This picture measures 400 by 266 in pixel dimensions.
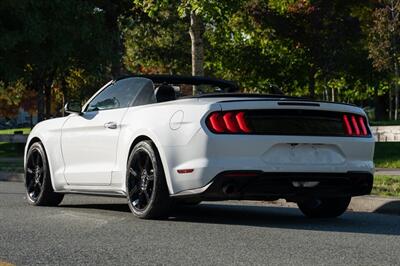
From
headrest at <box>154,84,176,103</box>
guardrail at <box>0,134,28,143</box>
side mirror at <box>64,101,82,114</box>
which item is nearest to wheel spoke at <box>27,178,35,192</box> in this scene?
side mirror at <box>64,101,82,114</box>

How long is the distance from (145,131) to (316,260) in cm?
285

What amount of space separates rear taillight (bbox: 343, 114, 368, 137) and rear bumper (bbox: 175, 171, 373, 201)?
420 millimetres

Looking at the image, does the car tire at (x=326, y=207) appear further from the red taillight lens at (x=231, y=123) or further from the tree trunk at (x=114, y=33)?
the tree trunk at (x=114, y=33)

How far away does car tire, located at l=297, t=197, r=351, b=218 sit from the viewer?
864 cm

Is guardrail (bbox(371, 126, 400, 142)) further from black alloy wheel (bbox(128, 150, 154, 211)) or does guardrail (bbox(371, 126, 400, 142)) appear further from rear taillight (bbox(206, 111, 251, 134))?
rear taillight (bbox(206, 111, 251, 134))

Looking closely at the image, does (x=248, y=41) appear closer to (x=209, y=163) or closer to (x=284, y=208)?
(x=284, y=208)

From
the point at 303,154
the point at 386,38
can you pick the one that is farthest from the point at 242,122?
the point at 386,38

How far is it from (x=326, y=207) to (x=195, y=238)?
2.51 meters

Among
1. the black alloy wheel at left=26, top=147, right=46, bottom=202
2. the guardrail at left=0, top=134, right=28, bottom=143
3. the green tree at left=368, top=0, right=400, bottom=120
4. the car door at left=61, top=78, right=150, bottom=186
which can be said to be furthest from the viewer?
the green tree at left=368, top=0, right=400, bottom=120

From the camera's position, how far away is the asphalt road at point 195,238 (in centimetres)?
563

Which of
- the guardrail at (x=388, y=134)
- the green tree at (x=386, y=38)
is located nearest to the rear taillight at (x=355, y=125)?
the guardrail at (x=388, y=134)

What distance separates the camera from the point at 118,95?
9.00m

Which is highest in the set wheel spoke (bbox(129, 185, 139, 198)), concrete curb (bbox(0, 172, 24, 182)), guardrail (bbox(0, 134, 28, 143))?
wheel spoke (bbox(129, 185, 139, 198))

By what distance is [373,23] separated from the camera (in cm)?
4578
